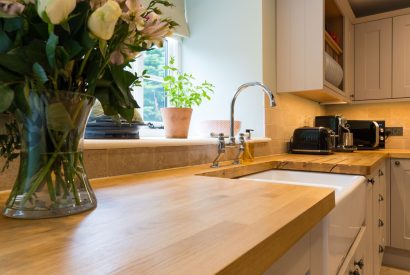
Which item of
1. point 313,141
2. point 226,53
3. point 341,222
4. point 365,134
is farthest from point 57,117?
point 365,134

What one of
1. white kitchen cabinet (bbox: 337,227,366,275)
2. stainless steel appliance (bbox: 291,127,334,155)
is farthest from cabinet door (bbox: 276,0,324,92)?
white kitchen cabinet (bbox: 337,227,366,275)

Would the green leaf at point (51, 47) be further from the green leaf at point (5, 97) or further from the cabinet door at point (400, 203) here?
the cabinet door at point (400, 203)

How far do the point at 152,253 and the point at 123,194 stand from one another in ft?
1.31

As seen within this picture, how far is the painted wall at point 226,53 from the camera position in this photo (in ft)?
6.63

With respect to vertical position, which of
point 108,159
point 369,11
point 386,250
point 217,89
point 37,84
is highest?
point 369,11

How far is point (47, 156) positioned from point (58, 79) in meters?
0.14

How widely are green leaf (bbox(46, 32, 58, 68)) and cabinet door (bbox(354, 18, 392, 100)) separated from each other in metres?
2.92

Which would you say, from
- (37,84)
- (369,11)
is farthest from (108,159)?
(369,11)

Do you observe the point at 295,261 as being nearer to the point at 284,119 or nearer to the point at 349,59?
the point at 284,119

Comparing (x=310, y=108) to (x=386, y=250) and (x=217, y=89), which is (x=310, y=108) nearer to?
(x=217, y=89)

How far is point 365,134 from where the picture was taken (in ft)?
8.76

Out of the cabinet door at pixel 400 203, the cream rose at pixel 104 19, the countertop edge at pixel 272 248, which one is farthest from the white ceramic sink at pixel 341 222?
the cabinet door at pixel 400 203

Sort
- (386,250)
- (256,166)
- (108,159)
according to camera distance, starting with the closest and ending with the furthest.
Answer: (108,159) → (256,166) → (386,250)

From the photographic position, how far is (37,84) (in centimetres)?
53
